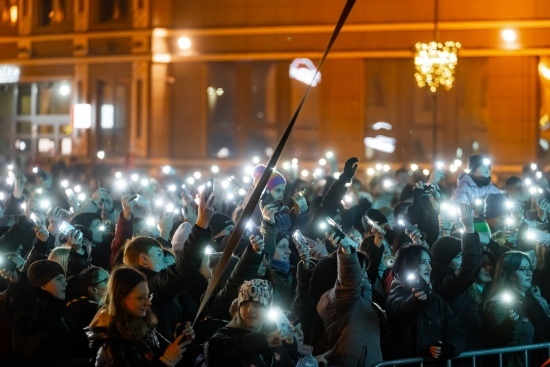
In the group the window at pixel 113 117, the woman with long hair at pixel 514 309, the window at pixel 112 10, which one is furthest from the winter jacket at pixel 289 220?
the window at pixel 112 10

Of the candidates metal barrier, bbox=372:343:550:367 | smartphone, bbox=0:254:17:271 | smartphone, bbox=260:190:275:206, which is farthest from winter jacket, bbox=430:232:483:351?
smartphone, bbox=0:254:17:271

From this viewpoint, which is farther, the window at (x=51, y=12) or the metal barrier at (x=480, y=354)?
Result: the window at (x=51, y=12)

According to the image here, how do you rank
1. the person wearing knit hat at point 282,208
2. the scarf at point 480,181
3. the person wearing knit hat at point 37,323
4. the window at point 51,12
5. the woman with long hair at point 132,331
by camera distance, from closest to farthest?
the woman with long hair at point 132,331, the person wearing knit hat at point 37,323, the person wearing knit hat at point 282,208, the scarf at point 480,181, the window at point 51,12

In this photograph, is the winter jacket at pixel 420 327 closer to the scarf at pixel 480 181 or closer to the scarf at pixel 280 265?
the scarf at pixel 280 265

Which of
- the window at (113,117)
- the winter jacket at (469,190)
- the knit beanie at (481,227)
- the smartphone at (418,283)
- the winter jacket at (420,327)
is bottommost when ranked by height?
the winter jacket at (420,327)

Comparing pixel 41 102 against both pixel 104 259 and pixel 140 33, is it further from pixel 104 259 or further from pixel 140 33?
pixel 104 259

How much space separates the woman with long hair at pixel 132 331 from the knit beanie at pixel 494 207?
5624 mm

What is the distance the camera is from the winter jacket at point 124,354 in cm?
558

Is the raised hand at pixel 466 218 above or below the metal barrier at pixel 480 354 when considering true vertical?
above

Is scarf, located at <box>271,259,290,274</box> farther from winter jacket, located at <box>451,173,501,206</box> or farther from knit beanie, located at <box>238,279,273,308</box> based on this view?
winter jacket, located at <box>451,173,501,206</box>

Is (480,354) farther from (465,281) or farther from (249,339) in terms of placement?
(249,339)

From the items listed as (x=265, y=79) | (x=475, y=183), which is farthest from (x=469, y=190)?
(x=265, y=79)

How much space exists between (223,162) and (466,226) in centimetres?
2294

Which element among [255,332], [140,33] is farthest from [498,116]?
[255,332]
